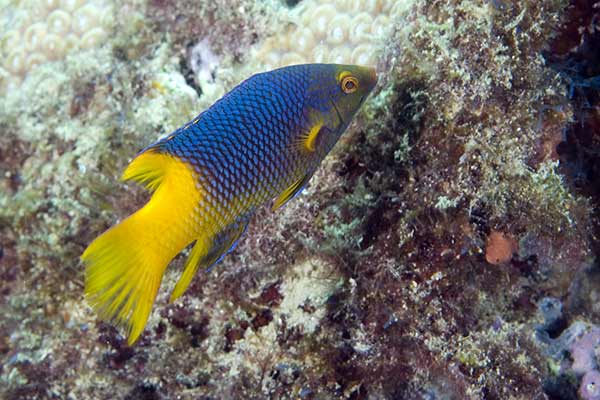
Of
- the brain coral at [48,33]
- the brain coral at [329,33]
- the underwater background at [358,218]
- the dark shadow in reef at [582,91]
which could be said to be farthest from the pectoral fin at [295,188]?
the brain coral at [48,33]

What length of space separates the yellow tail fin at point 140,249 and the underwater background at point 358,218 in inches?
59.1

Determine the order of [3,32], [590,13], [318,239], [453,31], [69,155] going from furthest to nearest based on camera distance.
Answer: [3,32] → [69,155] → [590,13] → [318,239] → [453,31]

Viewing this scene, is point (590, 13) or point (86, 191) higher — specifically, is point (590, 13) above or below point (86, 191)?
above

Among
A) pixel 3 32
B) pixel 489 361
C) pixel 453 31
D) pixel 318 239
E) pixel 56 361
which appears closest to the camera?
pixel 453 31

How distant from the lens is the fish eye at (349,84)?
242 centimetres

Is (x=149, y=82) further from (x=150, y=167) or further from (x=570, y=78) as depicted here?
(x=570, y=78)

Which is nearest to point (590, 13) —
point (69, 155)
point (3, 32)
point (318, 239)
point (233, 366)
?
point (318, 239)

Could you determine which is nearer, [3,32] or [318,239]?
[318,239]

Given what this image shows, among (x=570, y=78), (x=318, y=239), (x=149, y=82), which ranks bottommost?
(x=318, y=239)

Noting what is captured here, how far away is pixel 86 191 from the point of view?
4.01 metres

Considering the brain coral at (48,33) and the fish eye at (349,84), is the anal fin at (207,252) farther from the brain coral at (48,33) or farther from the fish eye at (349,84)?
the brain coral at (48,33)

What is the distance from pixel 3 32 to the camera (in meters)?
5.34

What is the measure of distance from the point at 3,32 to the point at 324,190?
468cm

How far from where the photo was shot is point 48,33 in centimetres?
518
